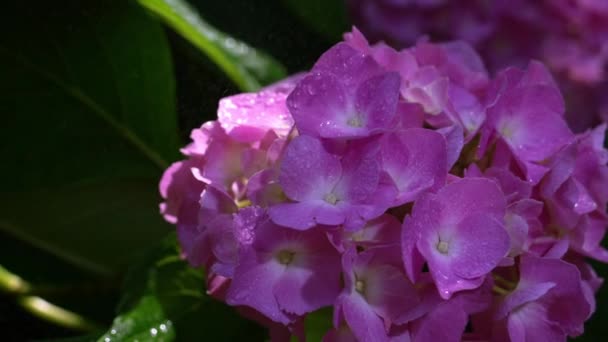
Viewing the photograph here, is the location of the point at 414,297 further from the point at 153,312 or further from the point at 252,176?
the point at 153,312

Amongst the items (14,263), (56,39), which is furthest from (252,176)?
(14,263)

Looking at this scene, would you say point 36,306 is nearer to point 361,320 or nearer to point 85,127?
point 85,127

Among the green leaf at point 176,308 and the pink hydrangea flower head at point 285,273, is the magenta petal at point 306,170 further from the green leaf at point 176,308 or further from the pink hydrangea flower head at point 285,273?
the green leaf at point 176,308

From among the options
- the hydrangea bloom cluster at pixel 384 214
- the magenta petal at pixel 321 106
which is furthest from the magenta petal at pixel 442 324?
the magenta petal at pixel 321 106

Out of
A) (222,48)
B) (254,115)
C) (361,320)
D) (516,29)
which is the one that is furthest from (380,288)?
(516,29)

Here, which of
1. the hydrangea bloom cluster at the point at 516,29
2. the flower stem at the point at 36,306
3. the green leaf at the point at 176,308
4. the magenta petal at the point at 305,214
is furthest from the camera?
the hydrangea bloom cluster at the point at 516,29

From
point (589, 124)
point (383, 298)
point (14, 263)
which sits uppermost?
point (383, 298)

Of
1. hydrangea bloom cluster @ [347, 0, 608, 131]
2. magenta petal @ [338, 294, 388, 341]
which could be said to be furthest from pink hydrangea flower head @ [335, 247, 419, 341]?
hydrangea bloom cluster @ [347, 0, 608, 131]
